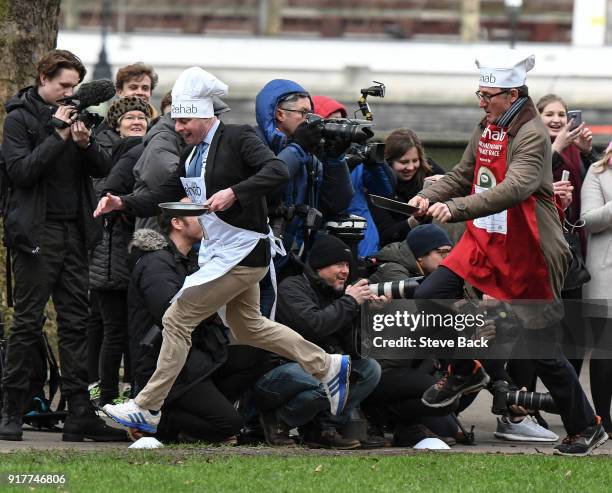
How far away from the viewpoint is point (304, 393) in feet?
26.6

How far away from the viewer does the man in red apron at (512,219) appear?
7484mm

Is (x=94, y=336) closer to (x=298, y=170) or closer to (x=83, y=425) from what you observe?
(x=83, y=425)

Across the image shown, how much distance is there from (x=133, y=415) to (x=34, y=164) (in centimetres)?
142

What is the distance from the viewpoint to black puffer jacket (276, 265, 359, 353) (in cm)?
808

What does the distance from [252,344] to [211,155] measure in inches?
40.4

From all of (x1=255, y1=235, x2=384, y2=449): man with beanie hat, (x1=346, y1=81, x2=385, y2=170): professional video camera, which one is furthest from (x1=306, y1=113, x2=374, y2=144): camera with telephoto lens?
(x1=255, y1=235, x2=384, y2=449): man with beanie hat

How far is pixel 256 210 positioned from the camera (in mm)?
7684

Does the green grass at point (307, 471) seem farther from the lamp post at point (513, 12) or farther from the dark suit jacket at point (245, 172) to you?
the lamp post at point (513, 12)

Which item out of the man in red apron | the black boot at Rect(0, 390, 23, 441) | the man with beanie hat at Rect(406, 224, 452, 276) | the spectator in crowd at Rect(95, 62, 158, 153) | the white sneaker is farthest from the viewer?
the spectator in crowd at Rect(95, 62, 158, 153)

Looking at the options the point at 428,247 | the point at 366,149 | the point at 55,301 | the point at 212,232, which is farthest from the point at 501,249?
the point at 55,301

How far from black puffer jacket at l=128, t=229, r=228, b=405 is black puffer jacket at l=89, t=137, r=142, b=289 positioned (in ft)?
2.08

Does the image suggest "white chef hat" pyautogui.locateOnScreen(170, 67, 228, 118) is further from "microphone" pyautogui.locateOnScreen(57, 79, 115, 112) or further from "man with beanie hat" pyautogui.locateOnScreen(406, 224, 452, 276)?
"man with beanie hat" pyautogui.locateOnScreen(406, 224, 452, 276)

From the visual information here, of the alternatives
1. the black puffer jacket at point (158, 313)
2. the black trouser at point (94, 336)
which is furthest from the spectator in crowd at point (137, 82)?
the black puffer jacket at point (158, 313)

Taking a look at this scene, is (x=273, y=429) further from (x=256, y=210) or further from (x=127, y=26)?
(x=127, y=26)
